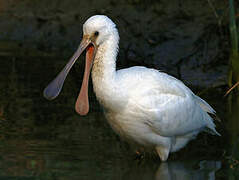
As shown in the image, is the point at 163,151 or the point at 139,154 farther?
the point at 139,154

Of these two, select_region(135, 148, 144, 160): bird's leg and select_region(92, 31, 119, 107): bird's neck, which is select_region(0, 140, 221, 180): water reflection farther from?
select_region(92, 31, 119, 107): bird's neck

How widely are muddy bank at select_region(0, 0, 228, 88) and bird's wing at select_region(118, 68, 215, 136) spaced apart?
3446 mm

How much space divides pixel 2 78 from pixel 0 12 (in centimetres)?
397

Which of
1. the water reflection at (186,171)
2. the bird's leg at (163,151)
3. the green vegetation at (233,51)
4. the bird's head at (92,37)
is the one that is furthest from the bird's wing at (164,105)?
the green vegetation at (233,51)

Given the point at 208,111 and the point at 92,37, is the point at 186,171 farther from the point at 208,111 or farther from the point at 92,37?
the point at 92,37

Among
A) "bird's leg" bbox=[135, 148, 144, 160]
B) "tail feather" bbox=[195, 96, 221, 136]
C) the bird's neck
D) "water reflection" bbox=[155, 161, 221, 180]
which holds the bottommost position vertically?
"water reflection" bbox=[155, 161, 221, 180]

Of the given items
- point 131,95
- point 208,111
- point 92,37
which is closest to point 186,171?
point 131,95

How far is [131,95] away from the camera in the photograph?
24.6ft

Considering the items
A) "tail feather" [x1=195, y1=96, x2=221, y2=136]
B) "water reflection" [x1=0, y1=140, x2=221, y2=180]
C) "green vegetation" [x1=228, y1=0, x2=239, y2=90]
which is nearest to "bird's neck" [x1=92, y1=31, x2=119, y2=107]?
"water reflection" [x1=0, y1=140, x2=221, y2=180]

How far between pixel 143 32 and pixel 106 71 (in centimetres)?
640

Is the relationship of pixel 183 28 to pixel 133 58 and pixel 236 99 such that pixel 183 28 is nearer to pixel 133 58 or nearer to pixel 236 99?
pixel 133 58

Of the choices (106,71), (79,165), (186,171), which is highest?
(106,71)

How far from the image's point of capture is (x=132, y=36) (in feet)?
45.1

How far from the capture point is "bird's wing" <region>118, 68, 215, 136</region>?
7.56 meters
